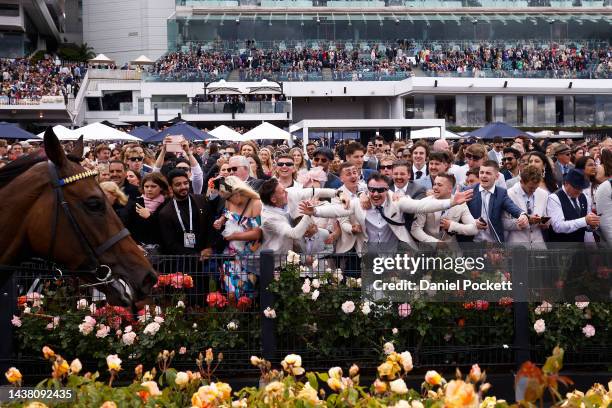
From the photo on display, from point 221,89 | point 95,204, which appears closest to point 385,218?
point 95,204

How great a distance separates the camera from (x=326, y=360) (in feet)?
22.1

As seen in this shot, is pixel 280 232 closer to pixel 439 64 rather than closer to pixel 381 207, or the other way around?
pixel 381 207

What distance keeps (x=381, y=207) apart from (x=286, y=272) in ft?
4.16

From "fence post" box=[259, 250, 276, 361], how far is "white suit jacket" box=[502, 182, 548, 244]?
8.50 feet

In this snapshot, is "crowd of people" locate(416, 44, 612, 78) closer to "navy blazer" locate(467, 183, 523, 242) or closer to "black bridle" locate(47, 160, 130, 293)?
"navy blazer" locate(467, 183, 523, 242)

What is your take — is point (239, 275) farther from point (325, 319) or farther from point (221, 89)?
point (221, 89)

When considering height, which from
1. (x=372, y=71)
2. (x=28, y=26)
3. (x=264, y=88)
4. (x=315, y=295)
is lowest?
(x=315, y=295)

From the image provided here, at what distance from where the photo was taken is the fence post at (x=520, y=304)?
6.79 metres

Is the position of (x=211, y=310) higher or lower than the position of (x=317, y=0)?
lower

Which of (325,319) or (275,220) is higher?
(275,220)

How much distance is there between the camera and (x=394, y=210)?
7.54 metres

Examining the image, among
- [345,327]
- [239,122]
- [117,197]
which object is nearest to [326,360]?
[345,327]

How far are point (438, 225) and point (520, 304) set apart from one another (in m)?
1.28

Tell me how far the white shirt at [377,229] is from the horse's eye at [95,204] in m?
3.42
